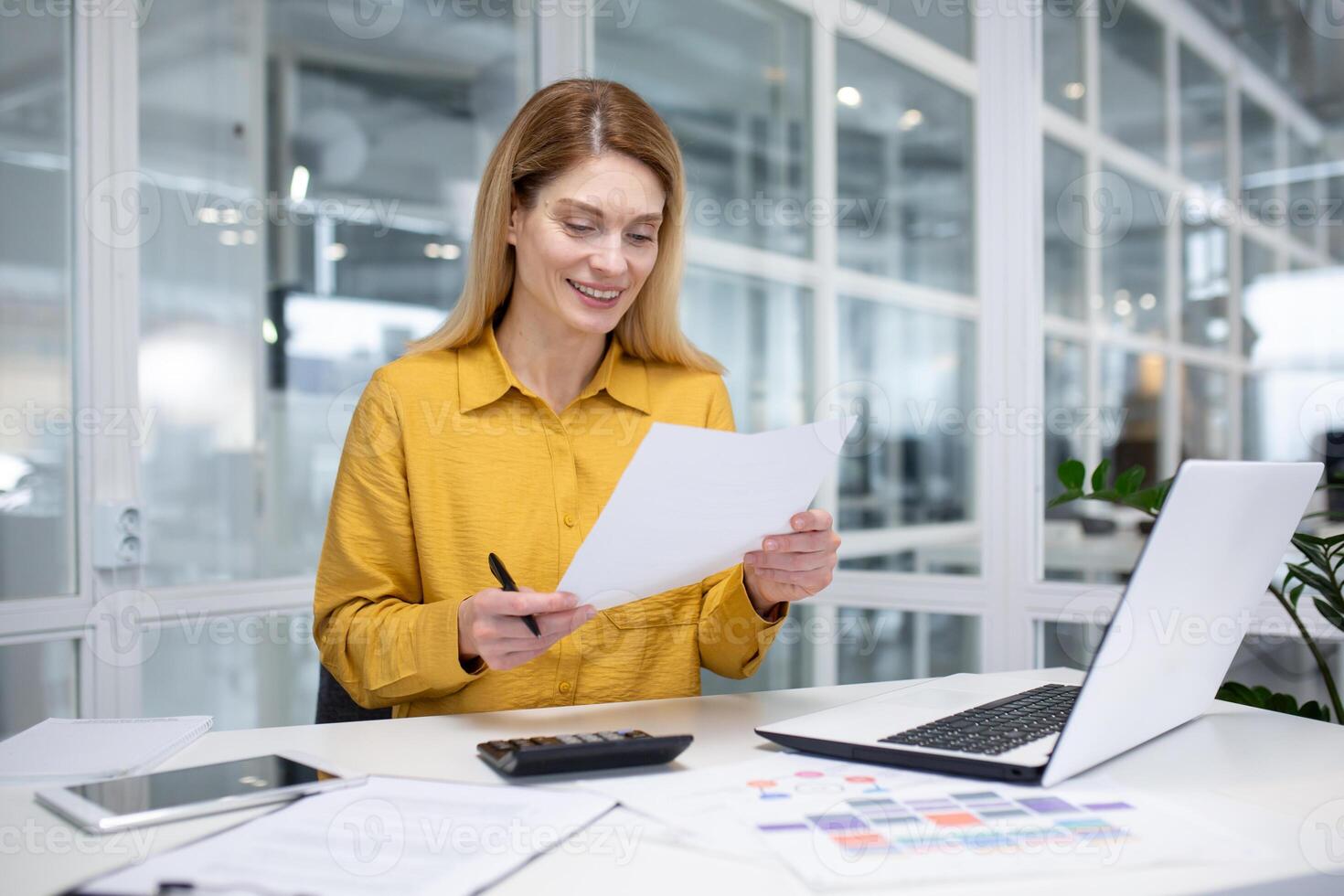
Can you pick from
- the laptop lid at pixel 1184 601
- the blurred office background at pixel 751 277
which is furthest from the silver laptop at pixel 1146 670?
the blurred office background at pixel 751 277

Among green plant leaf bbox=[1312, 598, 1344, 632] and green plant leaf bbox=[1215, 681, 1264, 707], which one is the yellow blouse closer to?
green plant leaf bbox=[1215, 681, 1264, 707]

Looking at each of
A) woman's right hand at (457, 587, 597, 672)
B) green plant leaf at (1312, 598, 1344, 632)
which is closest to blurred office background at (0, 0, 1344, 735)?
green plant leaf at (1312, 598, 1344, 632)

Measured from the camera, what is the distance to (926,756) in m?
0.96

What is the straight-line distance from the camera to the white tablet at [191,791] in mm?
853

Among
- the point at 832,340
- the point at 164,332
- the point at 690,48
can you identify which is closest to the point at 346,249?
the point at 164,332

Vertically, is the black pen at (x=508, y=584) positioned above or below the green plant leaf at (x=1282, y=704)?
above

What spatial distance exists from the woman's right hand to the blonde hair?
2.04 ft

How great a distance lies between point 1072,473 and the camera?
1690 millimetres

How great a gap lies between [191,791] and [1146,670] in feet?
2.85

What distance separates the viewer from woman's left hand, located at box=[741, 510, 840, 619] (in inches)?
48.3

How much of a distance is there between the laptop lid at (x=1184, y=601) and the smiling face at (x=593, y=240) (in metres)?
0.91

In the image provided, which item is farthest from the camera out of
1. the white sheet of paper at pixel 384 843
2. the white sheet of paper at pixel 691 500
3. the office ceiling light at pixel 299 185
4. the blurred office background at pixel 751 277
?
the office ceiling light at pixel 299 185

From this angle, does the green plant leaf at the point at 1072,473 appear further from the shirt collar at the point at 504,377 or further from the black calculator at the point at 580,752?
the black calculator at the point at 580,752

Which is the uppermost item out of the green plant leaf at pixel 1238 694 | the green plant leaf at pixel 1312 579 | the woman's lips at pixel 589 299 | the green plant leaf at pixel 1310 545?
the woman's lips at pixel 589 299
